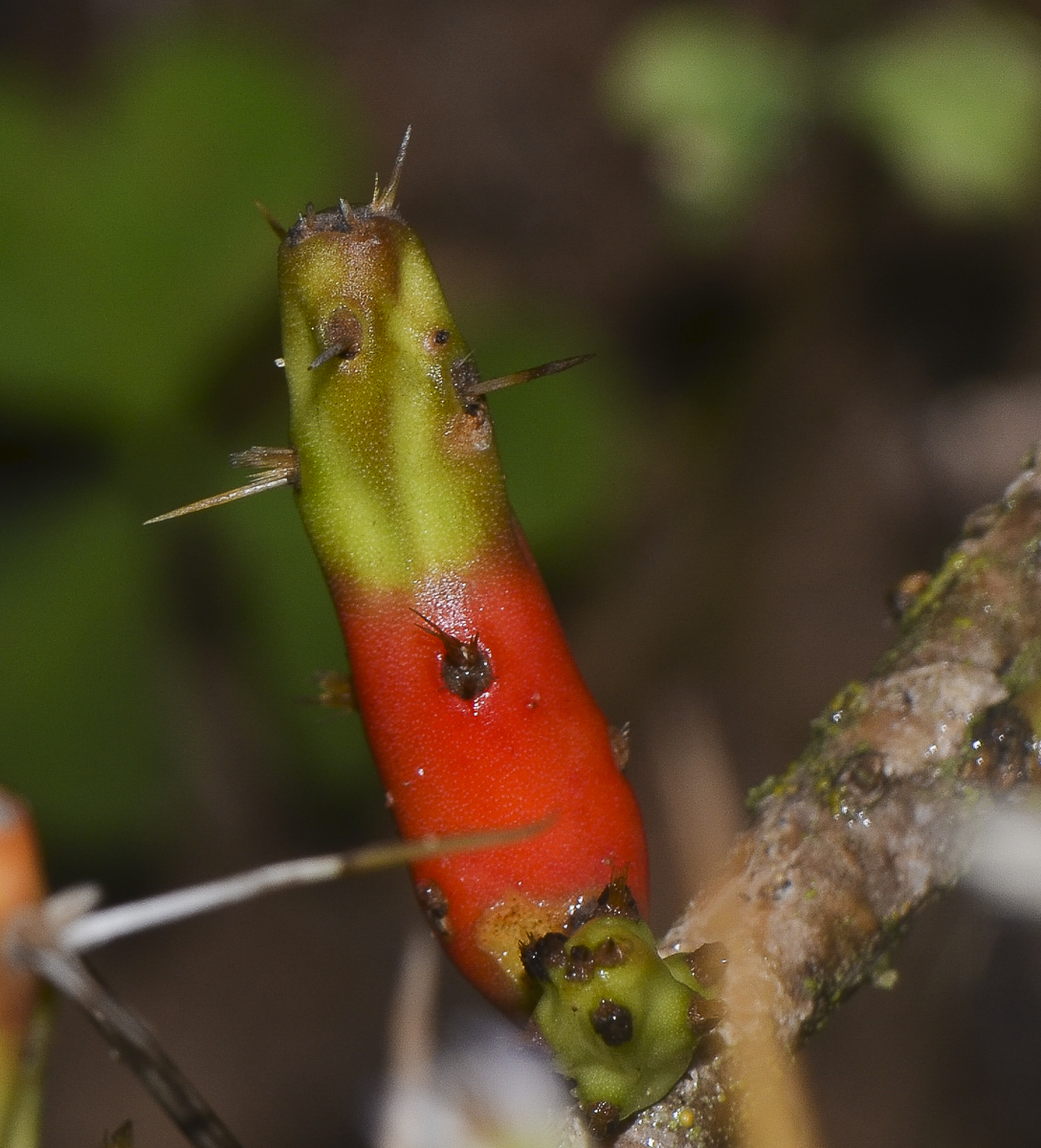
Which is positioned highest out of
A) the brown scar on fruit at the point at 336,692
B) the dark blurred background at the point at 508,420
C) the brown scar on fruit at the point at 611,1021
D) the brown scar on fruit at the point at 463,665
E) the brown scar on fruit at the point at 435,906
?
the dark blurred background at the point at 508,420

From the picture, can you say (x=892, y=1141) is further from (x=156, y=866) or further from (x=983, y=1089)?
(x=156, y=866)

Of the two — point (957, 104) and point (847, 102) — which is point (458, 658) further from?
point (847, 102)

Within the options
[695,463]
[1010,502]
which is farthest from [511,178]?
[1010,502]

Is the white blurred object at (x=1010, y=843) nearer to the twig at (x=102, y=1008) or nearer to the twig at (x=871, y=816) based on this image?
the twig at (x=871, y=816)

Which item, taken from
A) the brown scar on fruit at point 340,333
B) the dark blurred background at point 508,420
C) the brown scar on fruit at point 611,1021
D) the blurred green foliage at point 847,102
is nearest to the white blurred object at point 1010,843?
the brown scar on fruit at point 611,1021

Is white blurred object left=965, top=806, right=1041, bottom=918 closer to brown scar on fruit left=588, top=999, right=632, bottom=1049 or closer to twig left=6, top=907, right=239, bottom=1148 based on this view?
brown scar on fruit left=588, top=999, right=632, bottom=1049
